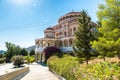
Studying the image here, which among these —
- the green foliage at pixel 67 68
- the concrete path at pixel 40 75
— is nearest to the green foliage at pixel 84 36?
the concrete path at pixel 40 75

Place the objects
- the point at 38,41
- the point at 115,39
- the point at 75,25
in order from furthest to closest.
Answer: the point at 38,41, the point at 75,25, the point at 115,39

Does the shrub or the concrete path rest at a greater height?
the shrub

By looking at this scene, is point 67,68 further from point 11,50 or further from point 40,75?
point 11,50

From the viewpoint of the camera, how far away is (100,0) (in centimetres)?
2138

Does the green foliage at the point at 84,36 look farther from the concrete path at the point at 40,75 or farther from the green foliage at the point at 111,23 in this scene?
the concrete path at the point at 40,75

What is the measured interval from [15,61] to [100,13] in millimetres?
31197

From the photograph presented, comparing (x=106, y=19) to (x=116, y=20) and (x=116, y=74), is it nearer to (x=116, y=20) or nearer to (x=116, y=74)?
(x=116, y=20)

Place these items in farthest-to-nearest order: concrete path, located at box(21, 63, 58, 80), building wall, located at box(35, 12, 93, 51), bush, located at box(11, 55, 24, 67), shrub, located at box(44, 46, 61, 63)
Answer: shrub, located at box(44, 46, 61, 63) < building wall, located at box(35, 12, 93, 51) < bush, located at box(11, 55, 24, 67) < concrete path, located at box(21, 63, 58, 80)

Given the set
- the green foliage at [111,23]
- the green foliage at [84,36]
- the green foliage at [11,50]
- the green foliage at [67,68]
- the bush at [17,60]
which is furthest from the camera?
the green foliage at [11,50]

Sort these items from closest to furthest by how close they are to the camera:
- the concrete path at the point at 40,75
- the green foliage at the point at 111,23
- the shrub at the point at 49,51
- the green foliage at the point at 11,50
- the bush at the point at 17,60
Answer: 1. the green foliage at the point at 111,23
2. the concrete path at the point at 40,75
3. the bush at the point at 17,60
4. the shrub at the point at 49,51
5. the green foliage at the point at 11,50

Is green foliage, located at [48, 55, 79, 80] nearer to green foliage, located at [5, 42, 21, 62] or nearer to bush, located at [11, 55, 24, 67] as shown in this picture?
bush, located at [11, 55, 24, 67]

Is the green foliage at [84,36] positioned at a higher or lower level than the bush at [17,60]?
higher

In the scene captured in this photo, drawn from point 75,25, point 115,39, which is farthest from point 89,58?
point 75,25

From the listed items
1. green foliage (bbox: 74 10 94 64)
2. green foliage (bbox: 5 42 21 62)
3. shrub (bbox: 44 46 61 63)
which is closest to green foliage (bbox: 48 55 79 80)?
green foliage (bbox: 74 10 94 64)
